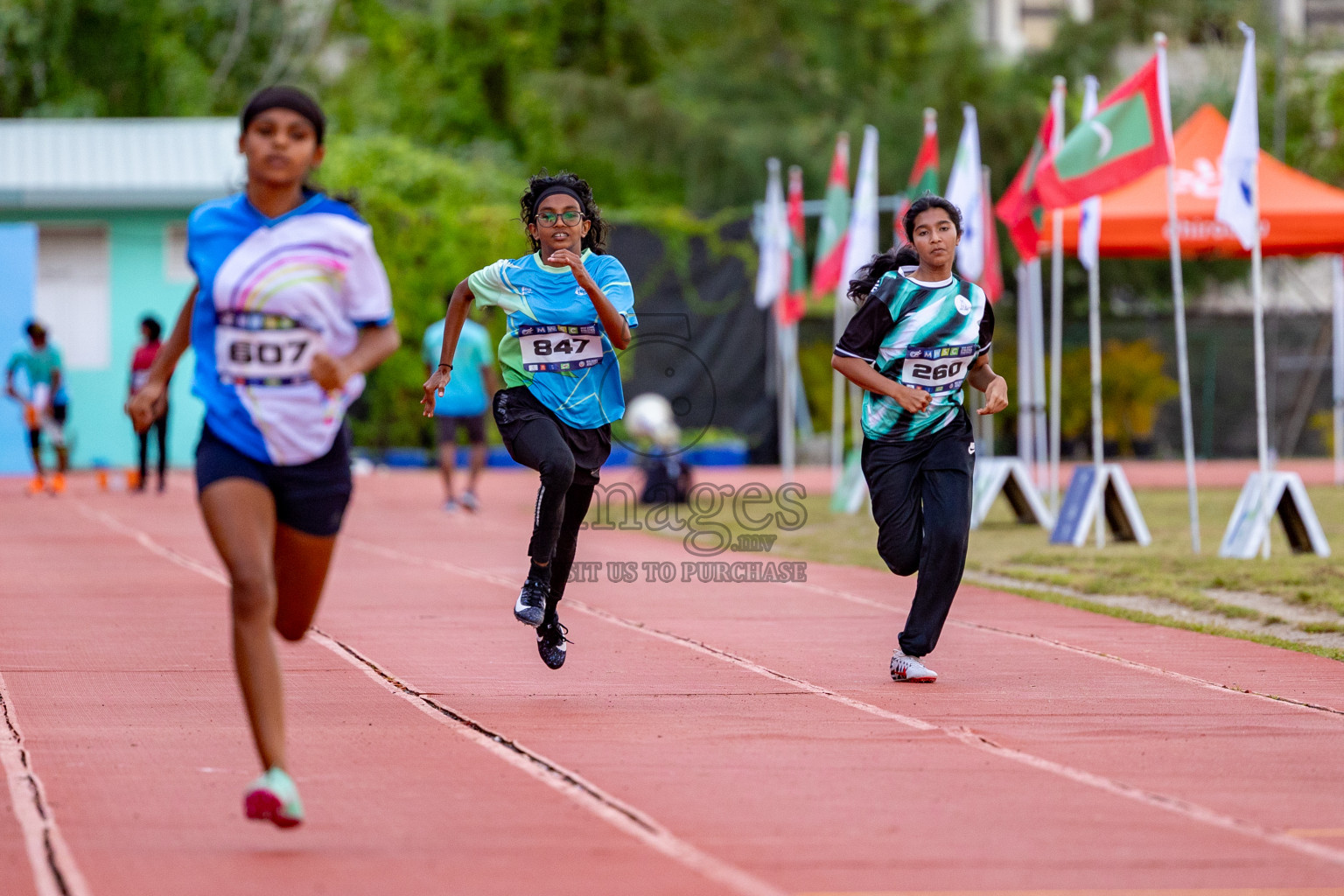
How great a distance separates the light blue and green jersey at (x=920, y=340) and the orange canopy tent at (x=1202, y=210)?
9.90m

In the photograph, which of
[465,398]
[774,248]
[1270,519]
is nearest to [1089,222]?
[1270,519]

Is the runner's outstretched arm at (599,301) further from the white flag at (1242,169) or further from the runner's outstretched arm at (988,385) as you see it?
the white flag at (1242,169)

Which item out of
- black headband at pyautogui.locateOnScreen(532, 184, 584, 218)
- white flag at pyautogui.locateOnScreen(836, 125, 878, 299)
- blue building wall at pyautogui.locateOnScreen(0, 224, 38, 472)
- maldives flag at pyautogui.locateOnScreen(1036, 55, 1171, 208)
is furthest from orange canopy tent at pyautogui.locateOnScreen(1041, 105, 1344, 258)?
blue building wall at pyautogui.locateOnScreen(0, 224, 38, 472)

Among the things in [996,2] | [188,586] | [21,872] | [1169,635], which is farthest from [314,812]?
[996,2]

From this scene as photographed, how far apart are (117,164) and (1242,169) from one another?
19629 millimetres

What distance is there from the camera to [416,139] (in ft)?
146

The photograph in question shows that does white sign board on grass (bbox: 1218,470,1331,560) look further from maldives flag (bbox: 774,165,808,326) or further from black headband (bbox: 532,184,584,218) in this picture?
maldives flag (bbox: 774,165,808,326)

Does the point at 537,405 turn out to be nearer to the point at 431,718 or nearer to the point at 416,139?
the point at 431,718

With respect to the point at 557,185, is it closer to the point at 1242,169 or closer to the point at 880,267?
the point at 880,267

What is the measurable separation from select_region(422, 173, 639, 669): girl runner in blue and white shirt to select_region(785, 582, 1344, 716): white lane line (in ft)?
8.46

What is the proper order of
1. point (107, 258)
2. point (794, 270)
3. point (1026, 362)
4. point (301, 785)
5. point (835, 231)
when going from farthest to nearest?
1. point (107, 258)
2. point (794, 270)
3. point (835, 231)
4. point (1026, 362)
5. point (301, 785)

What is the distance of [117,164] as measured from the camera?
29.3 m

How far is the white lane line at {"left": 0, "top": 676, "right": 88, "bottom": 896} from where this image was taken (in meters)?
4.61

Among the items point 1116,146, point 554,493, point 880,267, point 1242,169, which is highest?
point 1116,146
